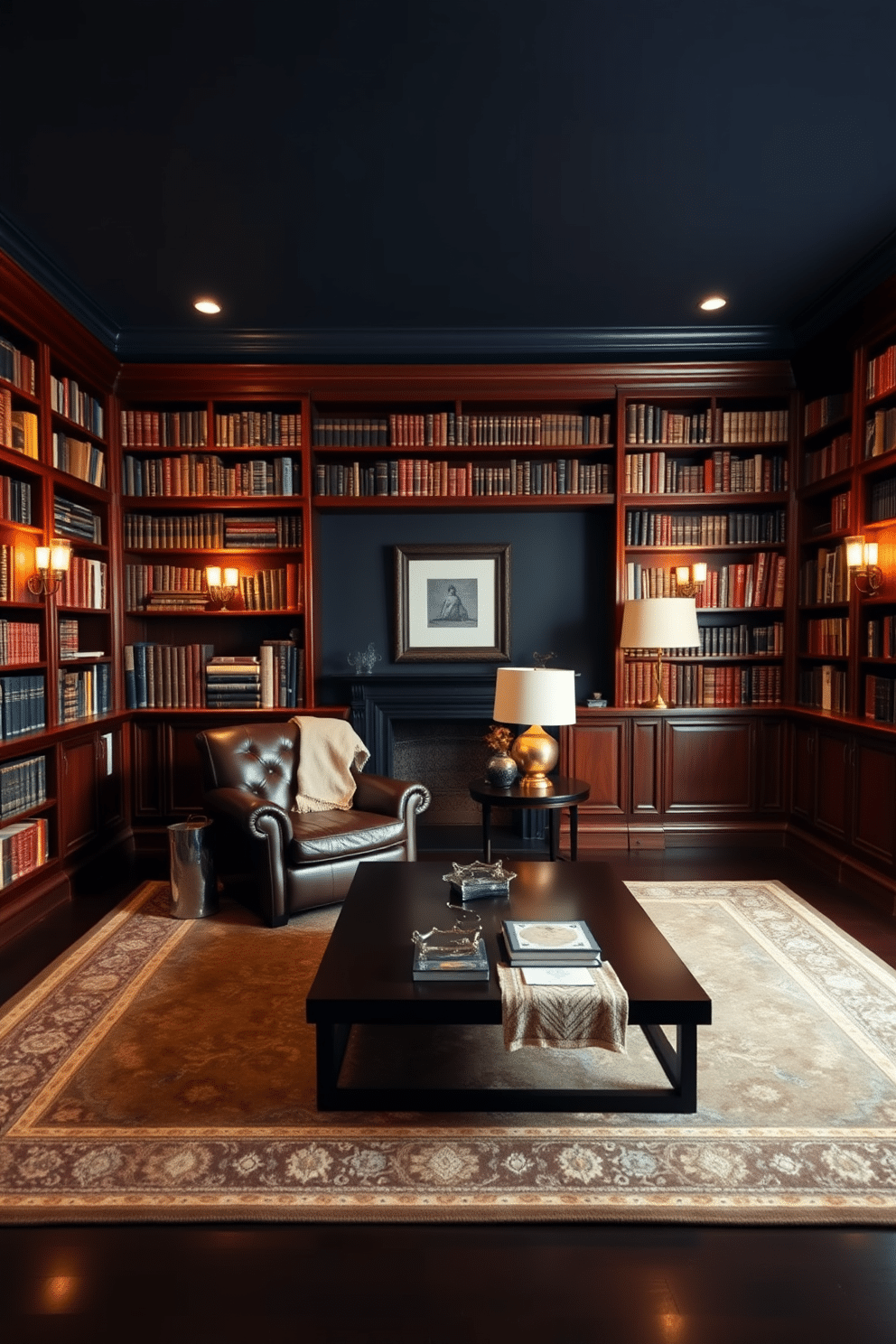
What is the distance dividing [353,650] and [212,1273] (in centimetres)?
418

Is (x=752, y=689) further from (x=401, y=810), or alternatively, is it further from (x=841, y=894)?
(x=401, y=810)

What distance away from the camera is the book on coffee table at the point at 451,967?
7.54 ft

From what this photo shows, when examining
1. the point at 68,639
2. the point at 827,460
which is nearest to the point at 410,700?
the point at 68,639

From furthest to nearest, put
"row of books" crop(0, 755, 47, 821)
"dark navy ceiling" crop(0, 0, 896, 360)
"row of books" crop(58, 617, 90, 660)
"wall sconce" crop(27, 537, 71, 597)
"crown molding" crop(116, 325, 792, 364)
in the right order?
"crown molding" crop(116, 325, 792, 364) < "row of books" crop(58, 617, 90, 660) < "wall sconce" crop(27, 537, 71, 597) < "row of books" crop(0, 755, 47, 821) < "dark navy ceiling" crop(0, 0, 896, 360)

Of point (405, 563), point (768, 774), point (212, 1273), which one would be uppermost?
point (405, 563)

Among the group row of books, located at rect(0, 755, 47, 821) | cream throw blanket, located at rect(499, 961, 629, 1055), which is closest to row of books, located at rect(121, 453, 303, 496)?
row of books, located at rect(0, 755, 47, 821)

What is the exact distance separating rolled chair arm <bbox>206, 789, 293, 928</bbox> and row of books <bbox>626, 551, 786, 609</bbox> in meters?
2.83

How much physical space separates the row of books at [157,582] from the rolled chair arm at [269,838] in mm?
2047

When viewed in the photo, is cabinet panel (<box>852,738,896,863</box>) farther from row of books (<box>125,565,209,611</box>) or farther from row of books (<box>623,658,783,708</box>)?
row of books (<box>125,565,209,611</box>)

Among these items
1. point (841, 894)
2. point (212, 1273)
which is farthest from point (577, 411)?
point (212, 1273)

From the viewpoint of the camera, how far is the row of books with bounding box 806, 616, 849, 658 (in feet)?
15.5

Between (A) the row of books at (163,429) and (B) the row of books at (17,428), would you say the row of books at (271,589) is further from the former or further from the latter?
(B) the row of books at (17,428)

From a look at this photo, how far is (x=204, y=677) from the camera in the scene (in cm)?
533

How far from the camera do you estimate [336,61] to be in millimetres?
2635
